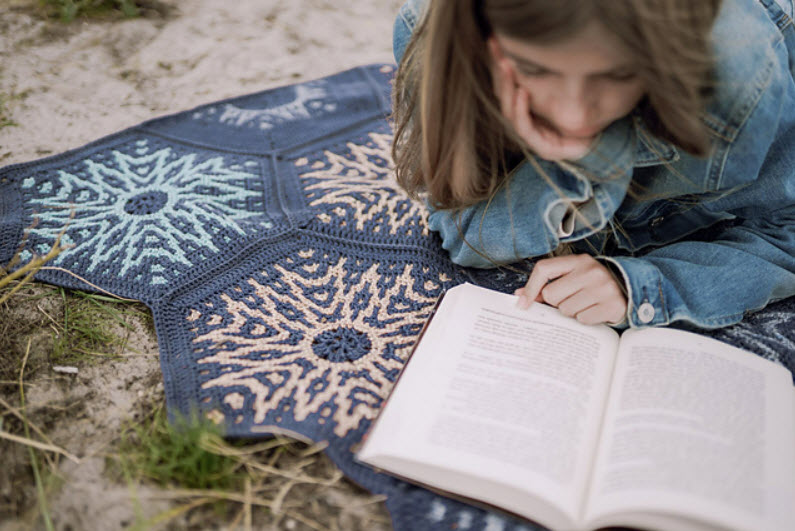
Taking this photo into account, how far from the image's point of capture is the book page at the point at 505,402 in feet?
1.77

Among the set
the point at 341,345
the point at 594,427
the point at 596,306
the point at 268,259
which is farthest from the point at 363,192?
the point at 594,427

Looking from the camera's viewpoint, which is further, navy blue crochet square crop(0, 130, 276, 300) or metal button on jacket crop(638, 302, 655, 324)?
navy blue crochet square crop(0, 130, 276, 300)

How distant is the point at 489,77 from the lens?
2.09 feet

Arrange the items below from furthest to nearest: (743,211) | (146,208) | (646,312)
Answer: (146,208), (743,211), (646,312)

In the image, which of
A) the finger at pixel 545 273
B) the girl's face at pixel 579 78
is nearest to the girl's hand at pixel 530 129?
the girl's face at pixel 579 78

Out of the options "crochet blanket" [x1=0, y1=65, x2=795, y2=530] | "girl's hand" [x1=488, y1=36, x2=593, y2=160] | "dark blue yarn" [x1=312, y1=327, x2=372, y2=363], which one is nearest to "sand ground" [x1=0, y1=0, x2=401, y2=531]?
"crochet blanket" [x1=0, y1=65, x2=795, y2=530]

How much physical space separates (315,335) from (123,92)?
0.70 metres

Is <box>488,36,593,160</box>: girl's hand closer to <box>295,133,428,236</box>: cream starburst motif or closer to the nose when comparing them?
the nose

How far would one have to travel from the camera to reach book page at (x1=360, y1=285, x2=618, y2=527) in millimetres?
538

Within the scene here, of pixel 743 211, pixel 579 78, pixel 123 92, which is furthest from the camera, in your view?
pixel 123 92

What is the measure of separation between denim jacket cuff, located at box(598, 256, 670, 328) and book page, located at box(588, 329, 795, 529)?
2cm

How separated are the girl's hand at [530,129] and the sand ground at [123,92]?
15.5 inches

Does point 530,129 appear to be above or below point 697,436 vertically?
above

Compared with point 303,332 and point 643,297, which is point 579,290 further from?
point 303,332
